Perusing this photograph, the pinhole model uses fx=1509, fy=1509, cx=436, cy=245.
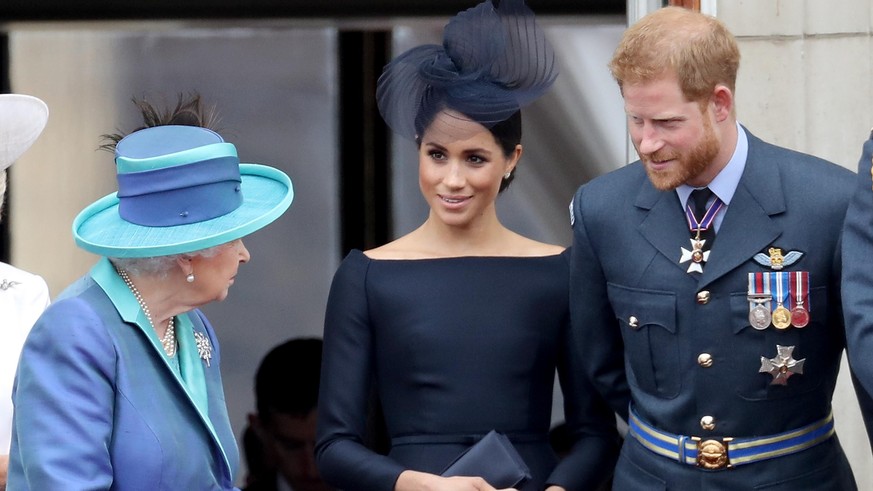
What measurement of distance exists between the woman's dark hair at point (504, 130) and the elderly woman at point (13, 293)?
917 millimetres

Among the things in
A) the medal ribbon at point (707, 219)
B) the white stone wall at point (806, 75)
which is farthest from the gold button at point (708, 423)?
the white stone wall at point (806, 75)

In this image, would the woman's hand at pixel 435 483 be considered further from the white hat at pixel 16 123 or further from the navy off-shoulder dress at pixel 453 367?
the white hat at pixel 16 123

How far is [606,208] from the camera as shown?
3215 mm

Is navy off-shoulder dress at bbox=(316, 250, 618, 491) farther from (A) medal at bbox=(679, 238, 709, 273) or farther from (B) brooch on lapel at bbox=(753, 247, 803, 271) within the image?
(B) brooch on lapel at bbox=(753, 247, 803, 271)

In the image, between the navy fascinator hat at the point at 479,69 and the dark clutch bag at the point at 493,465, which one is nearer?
the dark clutch bag at the point at 493,465

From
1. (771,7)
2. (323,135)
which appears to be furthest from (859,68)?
(323,135)

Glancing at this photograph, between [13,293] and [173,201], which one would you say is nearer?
[173,201]

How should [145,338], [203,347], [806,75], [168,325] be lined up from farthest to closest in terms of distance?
[806,75] → [203,347] → [168,325] → [145,338]

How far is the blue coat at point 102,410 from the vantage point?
2604 millimetres

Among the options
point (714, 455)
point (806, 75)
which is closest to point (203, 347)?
point (714, 455)

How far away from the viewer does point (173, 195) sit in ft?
9.36

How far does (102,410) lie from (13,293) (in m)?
0.92

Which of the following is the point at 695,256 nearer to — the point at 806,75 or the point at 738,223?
the point at 738,223

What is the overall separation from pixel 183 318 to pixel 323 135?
3.14 meters
